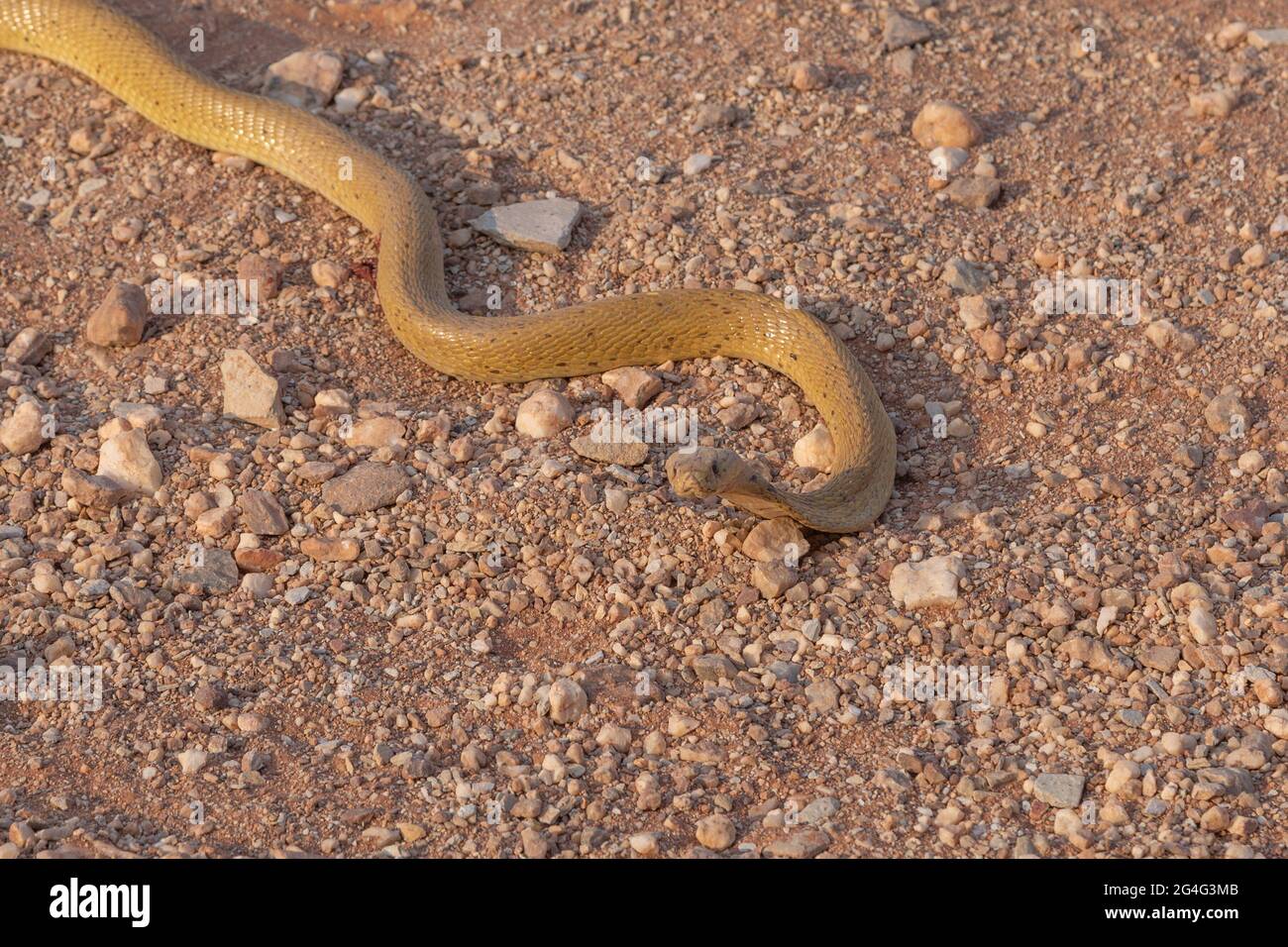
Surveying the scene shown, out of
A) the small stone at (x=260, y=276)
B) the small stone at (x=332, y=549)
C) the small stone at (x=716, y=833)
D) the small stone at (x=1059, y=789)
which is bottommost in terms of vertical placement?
the small stone at (x=716, y=833)

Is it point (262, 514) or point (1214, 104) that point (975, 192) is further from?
point (262, 514)

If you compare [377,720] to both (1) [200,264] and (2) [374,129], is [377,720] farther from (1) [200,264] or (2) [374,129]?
(2) [374,129]

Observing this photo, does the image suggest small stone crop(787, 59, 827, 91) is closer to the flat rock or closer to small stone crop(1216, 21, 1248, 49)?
small stone crop(1216, 21, 1248, 49)

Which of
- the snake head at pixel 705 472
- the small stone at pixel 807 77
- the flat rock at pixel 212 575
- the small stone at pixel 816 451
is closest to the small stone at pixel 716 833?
the snake head at pixel 705 472

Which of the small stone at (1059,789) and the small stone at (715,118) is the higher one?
the small stone at (715,118)

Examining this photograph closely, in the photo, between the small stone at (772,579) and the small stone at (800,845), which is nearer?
the small stone at (800,845)

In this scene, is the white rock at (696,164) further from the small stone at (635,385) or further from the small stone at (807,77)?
the small stone at (635,385)
